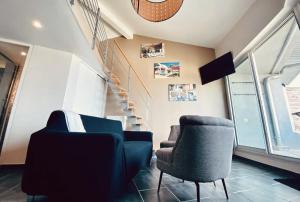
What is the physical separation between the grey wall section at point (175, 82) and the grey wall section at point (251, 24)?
103 centimetres

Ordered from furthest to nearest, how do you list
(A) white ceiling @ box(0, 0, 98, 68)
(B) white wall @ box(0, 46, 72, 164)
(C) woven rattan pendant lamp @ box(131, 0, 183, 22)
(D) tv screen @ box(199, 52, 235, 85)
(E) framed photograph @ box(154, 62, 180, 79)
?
1. (E) framed photograph @ box(154, 62, 180, 79)
2. (D) tv screen @ box(199, 52, 235, 85)
3. (B) white wall @ box(0, 46, 72, 164)
4. (C) woven rattan pendant lamp @ box(131, 0, 183, 22)
5. (A) white ceiling @ box(0, 0, 98, 68)

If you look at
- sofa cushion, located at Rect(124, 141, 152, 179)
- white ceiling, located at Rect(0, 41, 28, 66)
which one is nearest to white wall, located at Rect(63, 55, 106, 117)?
white ceiling, located at Rect(0, 41, 28, 66)

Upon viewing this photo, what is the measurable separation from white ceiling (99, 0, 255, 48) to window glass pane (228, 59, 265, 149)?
1.15m

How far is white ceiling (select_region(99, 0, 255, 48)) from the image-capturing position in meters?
3.14

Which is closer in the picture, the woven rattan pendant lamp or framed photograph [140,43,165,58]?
the woven rattan pendant lamp

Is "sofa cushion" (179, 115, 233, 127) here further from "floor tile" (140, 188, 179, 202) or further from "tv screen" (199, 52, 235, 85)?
"tv screen" (199, 52, 235, 85)

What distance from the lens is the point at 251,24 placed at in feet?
9.60

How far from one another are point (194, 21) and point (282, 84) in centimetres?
249

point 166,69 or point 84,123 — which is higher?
point 166,69

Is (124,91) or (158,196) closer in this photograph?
(158,196)

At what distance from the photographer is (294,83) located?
255cm

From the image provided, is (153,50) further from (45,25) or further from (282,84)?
(282,84)

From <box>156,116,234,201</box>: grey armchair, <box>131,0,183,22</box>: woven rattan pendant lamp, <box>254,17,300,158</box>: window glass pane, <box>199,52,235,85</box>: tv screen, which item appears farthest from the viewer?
<box>199,52,235,85</box>: tv screen

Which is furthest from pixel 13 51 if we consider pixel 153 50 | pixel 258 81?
pixel 258 81
